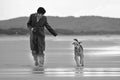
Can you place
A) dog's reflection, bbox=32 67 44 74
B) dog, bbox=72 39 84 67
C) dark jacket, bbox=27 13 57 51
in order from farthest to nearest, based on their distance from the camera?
1. dog, bbox=72 39 84 67
2. dark jacket, bbox=27 13 57 51
3. dog's reflection, bbox=32 67 44 74

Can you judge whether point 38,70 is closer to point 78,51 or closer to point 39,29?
point 39,29

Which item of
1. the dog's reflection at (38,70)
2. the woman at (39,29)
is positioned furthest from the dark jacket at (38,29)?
the dog's reflection at (38,70)

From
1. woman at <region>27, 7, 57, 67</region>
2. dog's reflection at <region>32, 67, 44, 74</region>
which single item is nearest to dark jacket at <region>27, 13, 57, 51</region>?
woman at <region>27, 7, 57, 67</region>

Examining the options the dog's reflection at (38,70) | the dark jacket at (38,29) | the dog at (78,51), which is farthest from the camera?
the dog at (78,51)

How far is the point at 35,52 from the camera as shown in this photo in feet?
55.5

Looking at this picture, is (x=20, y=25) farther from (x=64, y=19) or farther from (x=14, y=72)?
(x=14, y=72)

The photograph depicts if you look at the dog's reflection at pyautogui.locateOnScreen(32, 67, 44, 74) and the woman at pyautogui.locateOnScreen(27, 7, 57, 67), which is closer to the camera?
the dog's reflection at pyautogui.locateOnScreen(32, 67, 44, 74)

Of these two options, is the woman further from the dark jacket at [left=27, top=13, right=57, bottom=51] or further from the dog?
the dog

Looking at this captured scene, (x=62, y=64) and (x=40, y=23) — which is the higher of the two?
(x=40, y=23)

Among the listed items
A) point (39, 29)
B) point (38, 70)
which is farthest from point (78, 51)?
point (38, 70)

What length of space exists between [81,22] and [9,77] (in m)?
44.5

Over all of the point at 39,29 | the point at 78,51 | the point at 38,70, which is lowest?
the point at 38,70

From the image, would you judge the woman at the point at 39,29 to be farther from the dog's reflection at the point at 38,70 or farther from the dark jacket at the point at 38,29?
the dog's reflection at the point at 38,70

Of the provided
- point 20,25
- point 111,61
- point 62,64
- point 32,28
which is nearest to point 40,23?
point 32,28
